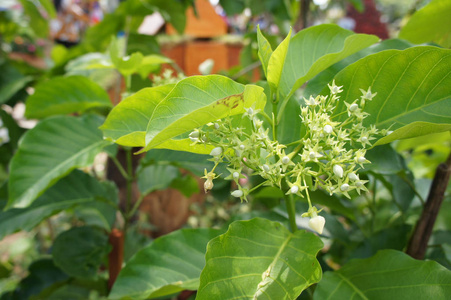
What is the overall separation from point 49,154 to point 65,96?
0.27 meters

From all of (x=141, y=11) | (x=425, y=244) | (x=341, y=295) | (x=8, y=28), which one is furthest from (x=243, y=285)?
(x=8, y=28)

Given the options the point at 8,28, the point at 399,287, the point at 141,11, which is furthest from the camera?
the point at 8,28

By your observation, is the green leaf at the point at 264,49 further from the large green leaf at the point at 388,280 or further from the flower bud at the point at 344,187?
the large green leaf at the point at 388,280

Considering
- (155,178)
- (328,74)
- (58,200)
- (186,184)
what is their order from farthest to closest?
(186,184) → (155,178) → (58,200) → (328,74)

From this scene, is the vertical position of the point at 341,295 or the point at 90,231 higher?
the point at 341,295

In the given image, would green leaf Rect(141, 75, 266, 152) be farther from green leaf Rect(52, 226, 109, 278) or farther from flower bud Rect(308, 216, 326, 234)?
green leaf Rect(52, 226, 109, 278)

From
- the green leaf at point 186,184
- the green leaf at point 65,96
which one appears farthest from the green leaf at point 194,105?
the green leaf at point 186,184

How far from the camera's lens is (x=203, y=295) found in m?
0.48

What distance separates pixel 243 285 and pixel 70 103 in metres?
0.80

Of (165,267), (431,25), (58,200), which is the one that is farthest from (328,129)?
(58,200)

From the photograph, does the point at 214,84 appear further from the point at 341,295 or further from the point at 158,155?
the point at 158,155

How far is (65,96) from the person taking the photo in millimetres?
1047

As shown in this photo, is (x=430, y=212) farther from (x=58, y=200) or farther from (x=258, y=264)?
(x=58, y=200)

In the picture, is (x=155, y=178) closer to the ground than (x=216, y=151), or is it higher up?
closer to the ground
